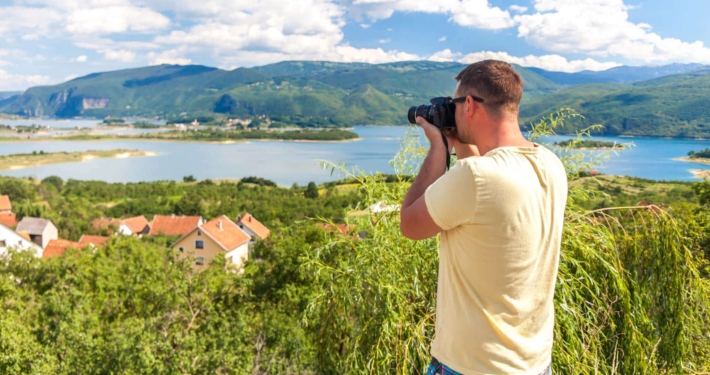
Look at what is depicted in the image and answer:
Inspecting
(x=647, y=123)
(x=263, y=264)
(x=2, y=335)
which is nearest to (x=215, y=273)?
(x=263, y=264)

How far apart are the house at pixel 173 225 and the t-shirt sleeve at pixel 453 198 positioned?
28.1 metres

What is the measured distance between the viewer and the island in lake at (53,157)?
6281 centimetres

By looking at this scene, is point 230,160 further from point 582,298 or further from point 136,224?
point 582,298

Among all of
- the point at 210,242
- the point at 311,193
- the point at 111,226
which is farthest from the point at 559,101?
the point at 210,242

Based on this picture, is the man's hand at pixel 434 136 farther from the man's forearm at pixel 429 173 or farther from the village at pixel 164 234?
the village at pixel 164 234

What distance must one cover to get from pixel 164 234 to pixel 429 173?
28.6 metres

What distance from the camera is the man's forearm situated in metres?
1.25

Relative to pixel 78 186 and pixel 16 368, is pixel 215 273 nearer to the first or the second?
pixel 16 368

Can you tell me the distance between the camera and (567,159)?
2939 mm

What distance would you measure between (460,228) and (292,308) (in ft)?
28.2

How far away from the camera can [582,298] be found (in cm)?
237

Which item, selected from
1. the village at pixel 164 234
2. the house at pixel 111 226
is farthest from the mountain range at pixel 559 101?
the house at pixel 111 226

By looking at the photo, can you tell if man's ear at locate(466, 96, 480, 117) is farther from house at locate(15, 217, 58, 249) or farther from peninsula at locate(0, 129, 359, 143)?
peninsula at locate(0, 129, 359, 143)

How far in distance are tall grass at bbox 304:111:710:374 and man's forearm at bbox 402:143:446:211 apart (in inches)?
49.5
